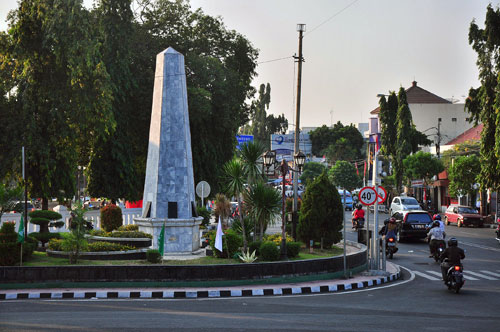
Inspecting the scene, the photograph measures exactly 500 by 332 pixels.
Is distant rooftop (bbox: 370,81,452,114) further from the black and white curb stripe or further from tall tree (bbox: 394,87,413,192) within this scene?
the black and white curb stripe

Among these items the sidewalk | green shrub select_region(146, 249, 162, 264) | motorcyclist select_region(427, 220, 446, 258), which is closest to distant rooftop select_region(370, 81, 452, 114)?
motorcyclist select_region(427, 220, 446, 258)

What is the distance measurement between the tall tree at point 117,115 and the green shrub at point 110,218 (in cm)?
710

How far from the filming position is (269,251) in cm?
1917

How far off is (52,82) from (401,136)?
1901 inches

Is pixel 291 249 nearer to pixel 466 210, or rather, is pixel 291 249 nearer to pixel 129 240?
pixel 129 240

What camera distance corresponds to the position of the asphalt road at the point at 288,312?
1170 cm

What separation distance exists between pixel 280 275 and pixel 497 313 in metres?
6.11

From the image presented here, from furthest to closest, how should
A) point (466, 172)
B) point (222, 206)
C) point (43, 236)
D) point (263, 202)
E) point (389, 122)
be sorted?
1. point (389, 122)
2. point (466, 172)
3. point (222, 206)
4. point (43, 236)
5. point (263, 202)

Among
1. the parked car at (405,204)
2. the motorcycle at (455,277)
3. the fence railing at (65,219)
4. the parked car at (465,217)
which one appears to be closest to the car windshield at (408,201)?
the parked car at (405,204)

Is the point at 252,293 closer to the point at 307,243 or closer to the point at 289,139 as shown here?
the point at 307,243

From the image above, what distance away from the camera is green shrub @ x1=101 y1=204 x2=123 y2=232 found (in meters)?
28.6

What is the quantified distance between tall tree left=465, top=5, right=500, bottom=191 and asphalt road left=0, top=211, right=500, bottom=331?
23.5 m

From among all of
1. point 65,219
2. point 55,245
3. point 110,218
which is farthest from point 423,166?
point 55,245

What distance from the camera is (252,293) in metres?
16.5
